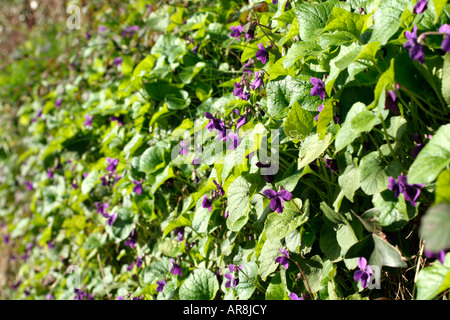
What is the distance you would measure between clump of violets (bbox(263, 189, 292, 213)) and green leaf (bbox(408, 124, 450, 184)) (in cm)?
45

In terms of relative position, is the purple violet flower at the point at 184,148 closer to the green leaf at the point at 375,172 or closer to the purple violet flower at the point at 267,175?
the purple violet flower at the point at 267,175

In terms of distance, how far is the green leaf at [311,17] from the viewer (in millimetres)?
1473

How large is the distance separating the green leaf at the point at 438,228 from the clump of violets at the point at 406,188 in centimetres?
32

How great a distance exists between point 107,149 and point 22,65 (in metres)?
3.18

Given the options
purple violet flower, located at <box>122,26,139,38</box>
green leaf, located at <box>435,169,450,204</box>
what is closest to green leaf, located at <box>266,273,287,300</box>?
green leaf, located at <box>435,169,450,204</box>

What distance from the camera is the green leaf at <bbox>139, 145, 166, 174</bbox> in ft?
7.23

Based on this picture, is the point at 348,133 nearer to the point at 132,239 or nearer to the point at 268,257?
the point at 268,257

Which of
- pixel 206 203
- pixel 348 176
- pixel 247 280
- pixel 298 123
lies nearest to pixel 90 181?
pixel 206 203

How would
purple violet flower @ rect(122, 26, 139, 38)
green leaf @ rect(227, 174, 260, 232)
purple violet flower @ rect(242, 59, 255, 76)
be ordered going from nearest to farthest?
green leaf @ rect(227, 174, 260, 232) → purple violet flower @ rect(242, 59, 255, 76) → purple violet flower @ rect(122, 26, 139, 38)

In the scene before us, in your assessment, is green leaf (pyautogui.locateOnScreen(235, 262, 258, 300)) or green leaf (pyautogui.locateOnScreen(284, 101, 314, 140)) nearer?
green leaf (pyautogui.locateOnScreen(284, 101, 314, 140))

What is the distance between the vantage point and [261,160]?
→ 4.79 feet

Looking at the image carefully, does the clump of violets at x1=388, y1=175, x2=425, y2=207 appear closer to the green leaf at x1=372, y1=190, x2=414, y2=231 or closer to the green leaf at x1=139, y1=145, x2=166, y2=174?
the green leaf at x1=372, y1=190, x2=414, y2=231
